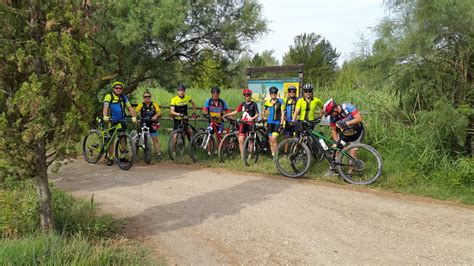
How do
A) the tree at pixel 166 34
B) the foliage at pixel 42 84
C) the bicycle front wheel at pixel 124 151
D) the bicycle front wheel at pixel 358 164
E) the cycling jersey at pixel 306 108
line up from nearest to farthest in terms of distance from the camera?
the foliage at pixel 42 84, the bicycle front wheel at pixel 358 164, the cycling jersey at pixel 306 108, the bicycle front wheel at pixel 124 151, the tree at pixel 166 34

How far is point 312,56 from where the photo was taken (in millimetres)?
37844

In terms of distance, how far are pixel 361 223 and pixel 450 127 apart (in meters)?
3.23

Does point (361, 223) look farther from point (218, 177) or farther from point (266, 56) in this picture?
point (266, 56)

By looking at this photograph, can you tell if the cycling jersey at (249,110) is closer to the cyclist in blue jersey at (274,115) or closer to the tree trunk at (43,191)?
the cyclist in blue jersey at (274,115)

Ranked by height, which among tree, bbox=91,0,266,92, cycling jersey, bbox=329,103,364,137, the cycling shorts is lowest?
the cycling shorts

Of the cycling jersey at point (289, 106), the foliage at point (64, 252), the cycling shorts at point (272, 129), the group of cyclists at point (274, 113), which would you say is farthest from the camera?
the cycling shorts at point (272, 129)

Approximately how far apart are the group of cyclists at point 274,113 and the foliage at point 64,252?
475cm

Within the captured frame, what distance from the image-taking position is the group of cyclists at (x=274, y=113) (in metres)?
7.55

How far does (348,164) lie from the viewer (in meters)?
7.24

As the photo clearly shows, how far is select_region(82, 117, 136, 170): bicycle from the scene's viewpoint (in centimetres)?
844

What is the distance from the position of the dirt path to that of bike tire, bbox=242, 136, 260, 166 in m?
1.04

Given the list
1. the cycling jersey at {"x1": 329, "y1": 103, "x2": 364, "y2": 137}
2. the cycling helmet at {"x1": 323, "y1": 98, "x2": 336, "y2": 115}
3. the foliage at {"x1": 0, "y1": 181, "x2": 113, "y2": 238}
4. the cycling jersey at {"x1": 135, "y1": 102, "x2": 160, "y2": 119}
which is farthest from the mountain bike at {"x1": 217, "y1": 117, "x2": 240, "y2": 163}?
the foliage at {"x1": 0, "y1": 181, "x2": 113, "y2": 238}

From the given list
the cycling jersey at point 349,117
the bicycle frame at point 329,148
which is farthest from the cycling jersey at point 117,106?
the cycling jersey at point 349,117

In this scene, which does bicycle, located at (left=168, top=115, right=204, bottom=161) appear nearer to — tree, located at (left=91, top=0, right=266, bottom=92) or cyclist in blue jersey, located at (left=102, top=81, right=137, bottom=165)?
cyclist in blue jersey, located at (left=102, top=81, right=137, bottom=165)
